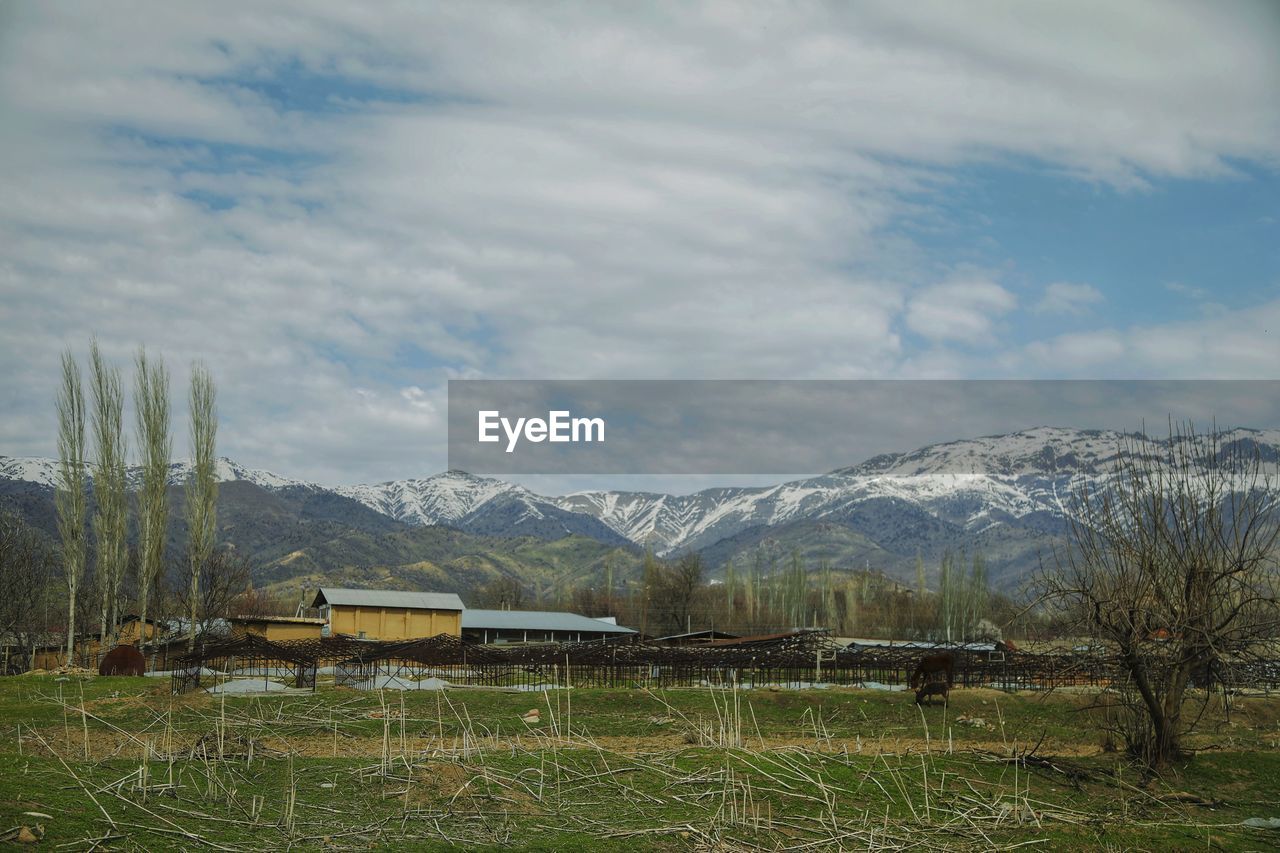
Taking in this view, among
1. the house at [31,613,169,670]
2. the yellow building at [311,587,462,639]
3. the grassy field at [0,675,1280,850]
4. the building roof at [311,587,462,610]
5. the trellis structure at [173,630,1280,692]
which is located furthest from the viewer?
the building roof at [311,587,462,610]

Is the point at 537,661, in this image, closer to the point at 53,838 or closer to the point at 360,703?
the point at 360,703

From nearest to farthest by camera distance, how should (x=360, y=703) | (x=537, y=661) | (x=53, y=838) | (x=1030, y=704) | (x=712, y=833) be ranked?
1. (x=53, y=838)
2. (x=712, y=833)
3. (x=360, y=703)
4. (x=1030, y=704)
5. (x=537, y=661)

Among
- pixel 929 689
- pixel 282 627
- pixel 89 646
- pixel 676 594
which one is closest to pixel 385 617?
pixel 282 627

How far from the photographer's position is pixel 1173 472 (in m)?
18.4

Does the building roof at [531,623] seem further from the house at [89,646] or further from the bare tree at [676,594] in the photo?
the house at [89,646]

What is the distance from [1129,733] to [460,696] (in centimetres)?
1789

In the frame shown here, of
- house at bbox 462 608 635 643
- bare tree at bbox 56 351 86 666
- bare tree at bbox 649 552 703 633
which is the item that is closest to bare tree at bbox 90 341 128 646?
bare tree at bbox 56 351 86 666

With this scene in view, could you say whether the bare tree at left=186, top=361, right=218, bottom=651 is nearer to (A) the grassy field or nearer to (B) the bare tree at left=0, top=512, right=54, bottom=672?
(B) the bare tree at left=0, top=512, right=54, bottom=672

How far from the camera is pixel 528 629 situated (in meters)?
75.3

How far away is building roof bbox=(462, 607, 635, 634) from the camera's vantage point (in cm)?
7412

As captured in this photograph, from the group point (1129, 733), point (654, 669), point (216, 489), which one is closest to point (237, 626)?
point (216, 489)

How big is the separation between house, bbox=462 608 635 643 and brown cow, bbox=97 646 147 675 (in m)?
33.4

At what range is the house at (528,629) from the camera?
242 feet

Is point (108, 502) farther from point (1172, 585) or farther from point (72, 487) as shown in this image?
point (1172, 585)
